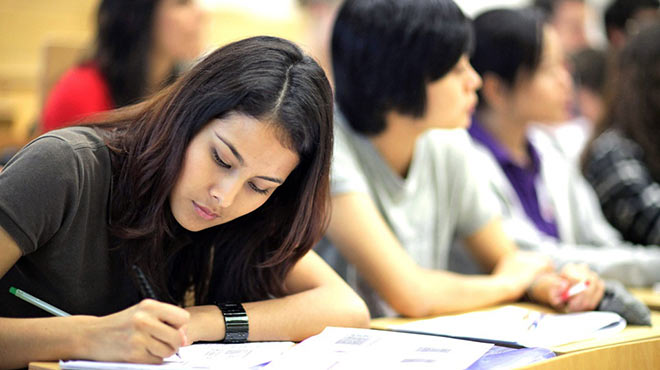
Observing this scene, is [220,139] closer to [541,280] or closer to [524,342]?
[524,342]

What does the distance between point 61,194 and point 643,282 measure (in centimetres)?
150

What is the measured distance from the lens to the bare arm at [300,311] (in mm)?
1294

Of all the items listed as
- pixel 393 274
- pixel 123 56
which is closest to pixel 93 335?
pixel 393 274

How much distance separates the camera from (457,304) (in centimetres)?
172

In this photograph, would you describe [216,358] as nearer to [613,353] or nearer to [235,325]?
[235,325]

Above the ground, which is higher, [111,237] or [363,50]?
[363,50]

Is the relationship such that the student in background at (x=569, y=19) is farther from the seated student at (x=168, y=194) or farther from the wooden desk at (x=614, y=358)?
the seated student at (x=168, y=194)

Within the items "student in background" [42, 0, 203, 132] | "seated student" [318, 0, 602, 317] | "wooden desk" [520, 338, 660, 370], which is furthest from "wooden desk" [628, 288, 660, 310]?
"student in background" [42, 0, 203, 132]

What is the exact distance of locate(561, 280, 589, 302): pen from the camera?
1687 mm

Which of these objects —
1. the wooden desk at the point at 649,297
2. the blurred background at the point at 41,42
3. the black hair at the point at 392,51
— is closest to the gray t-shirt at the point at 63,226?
the black hair at the point at 392,51

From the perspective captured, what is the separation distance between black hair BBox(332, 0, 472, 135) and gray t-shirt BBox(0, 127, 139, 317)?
79 centimetres

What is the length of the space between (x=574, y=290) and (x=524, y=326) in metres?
0.24

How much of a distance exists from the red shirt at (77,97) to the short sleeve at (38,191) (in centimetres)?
159

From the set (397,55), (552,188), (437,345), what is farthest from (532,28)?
(437,345)
